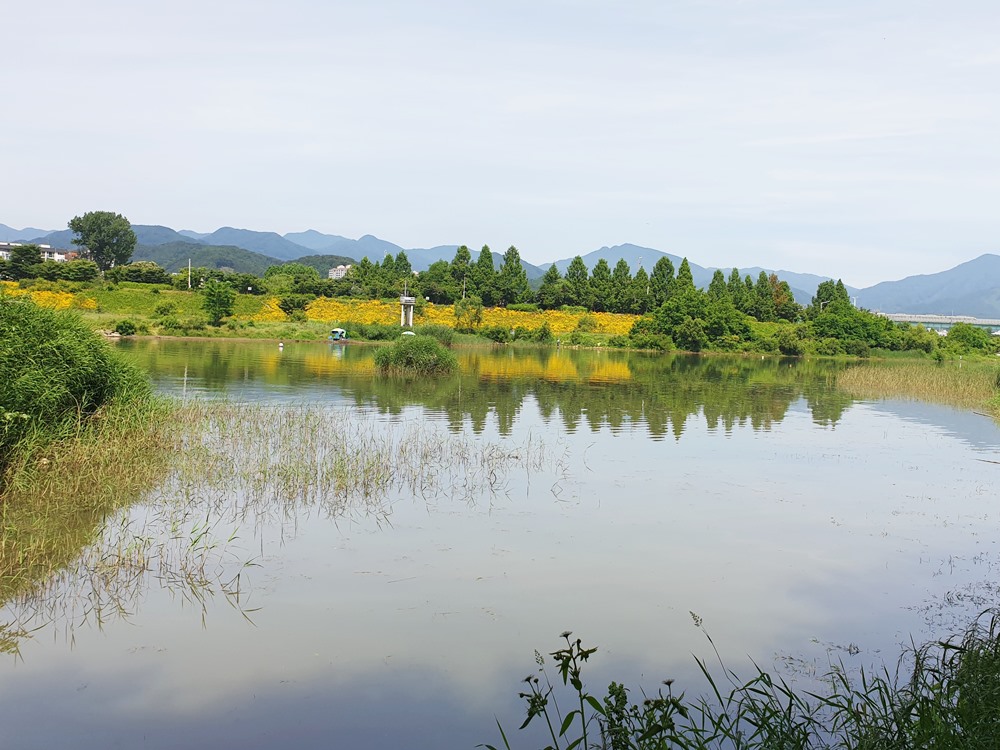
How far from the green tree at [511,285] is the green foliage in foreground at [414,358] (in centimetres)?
5522

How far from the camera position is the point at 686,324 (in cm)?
7481

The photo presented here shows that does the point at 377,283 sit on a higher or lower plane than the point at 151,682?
higher

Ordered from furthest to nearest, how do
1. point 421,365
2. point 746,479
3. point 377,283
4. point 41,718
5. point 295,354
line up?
point 377,283
point 295,354
point 421,365
point 746,479
point 41,718

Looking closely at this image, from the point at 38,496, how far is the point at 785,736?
9.85 metres

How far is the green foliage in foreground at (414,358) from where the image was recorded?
33.9m

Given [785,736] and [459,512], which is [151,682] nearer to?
[785,736]

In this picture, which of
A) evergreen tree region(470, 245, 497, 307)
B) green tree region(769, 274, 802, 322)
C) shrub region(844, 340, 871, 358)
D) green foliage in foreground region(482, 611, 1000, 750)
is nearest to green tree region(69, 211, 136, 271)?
evergreen tree region(470, 245, 497, 307)

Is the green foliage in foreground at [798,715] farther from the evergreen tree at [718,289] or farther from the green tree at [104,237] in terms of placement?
the green tree at [104,237]

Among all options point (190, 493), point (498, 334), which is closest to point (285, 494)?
point (190, 493)

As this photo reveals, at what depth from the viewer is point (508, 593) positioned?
9125mm

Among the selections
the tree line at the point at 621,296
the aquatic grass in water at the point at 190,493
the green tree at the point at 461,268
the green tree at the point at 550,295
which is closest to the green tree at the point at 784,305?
the tree line at the point at 621,296

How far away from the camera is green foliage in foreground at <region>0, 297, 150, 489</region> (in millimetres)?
11719

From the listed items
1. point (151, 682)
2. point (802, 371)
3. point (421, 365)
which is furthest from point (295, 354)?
point (151, 682)

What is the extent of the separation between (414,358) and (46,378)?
2156 centimetres
